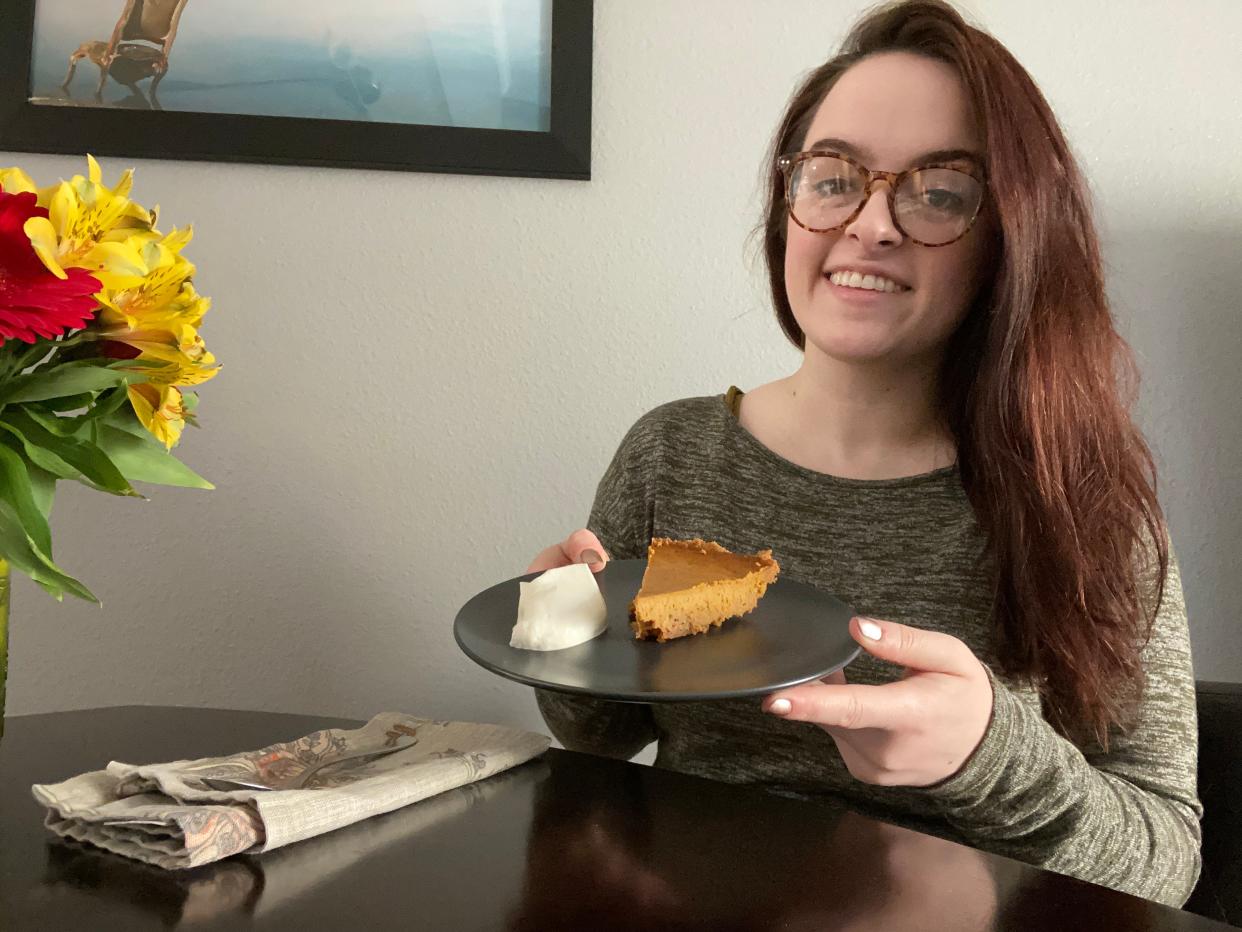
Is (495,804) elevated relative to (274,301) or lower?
lower

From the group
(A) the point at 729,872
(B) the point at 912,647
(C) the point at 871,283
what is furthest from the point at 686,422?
(A) the point at 729,872

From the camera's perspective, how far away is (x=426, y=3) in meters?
1.39

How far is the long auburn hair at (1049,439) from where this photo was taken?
1.02 meters

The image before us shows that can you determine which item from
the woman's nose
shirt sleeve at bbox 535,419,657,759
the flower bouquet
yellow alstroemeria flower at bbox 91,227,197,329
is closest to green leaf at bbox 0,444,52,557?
the flower bouquet

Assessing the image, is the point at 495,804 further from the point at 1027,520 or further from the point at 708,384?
the point at 708,384

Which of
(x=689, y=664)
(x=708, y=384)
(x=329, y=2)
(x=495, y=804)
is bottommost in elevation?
(x=495, y=804)

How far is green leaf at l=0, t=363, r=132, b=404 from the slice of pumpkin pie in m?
0.42

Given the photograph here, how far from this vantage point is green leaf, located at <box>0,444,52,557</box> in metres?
0.64

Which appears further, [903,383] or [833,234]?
[903,383]

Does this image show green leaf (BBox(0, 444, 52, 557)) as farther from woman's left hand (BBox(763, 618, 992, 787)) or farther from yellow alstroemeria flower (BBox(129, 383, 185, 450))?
woman's left hand (BBox(763, 618, 992, 787))

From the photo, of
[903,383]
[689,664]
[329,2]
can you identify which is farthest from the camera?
[329,2]

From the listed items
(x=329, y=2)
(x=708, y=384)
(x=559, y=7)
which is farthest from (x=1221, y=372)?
(x=329, y=2)

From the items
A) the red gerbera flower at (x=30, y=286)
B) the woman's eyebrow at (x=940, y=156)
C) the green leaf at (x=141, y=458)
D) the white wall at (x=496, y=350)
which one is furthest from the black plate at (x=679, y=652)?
the white wall at (x=496, y=350)

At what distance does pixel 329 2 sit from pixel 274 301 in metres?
0.40
